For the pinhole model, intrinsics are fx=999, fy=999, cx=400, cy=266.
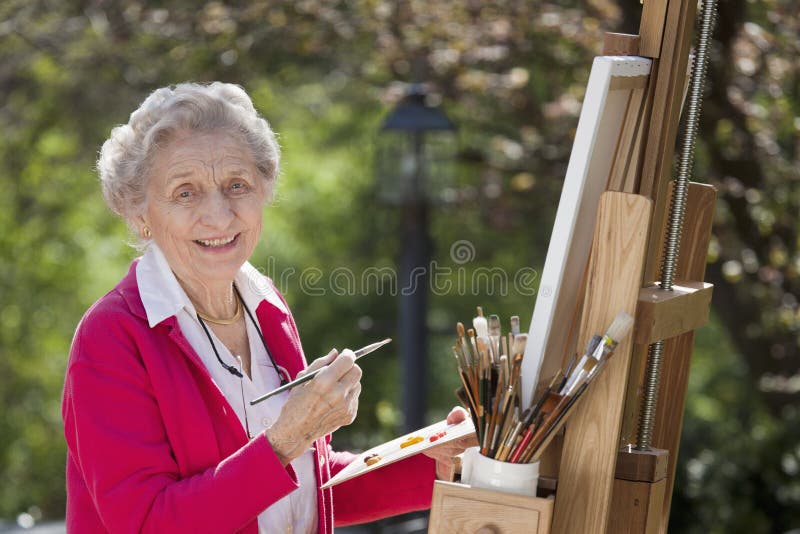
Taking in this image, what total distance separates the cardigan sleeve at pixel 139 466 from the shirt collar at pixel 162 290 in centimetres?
11

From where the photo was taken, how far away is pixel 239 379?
1.87 meters

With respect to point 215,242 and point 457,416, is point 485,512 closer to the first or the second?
point 457,416

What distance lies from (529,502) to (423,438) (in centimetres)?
44

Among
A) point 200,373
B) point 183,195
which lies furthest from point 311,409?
point 183,195

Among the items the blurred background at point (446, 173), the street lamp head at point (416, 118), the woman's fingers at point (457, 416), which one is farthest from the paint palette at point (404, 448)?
the street lamp head at point (416, 118)

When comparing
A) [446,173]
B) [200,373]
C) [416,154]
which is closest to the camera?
[200,373]

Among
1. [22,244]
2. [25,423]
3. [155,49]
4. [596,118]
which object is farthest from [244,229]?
[22,244]

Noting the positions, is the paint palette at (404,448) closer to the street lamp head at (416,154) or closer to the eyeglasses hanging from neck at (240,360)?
the eyeglasses hanging from neck at (240,360)

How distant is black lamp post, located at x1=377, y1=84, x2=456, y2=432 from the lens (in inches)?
175

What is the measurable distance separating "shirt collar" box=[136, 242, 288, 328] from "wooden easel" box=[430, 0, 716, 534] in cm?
59

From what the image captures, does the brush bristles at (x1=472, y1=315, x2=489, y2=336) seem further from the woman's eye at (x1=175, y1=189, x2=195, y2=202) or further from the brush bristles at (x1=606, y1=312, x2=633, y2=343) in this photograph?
the woman's eye at (x1=175, y1=189, x2=195, y2=202)

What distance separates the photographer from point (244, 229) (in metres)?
1.87

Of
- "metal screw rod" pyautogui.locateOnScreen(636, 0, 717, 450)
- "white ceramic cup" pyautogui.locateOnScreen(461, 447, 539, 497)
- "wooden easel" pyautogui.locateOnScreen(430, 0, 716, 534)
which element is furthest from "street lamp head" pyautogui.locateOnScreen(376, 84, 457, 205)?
"white ceramic cup" pyautogui.locateOnScreen(461, 447, 539, 497)

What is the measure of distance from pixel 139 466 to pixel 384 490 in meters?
0.63
